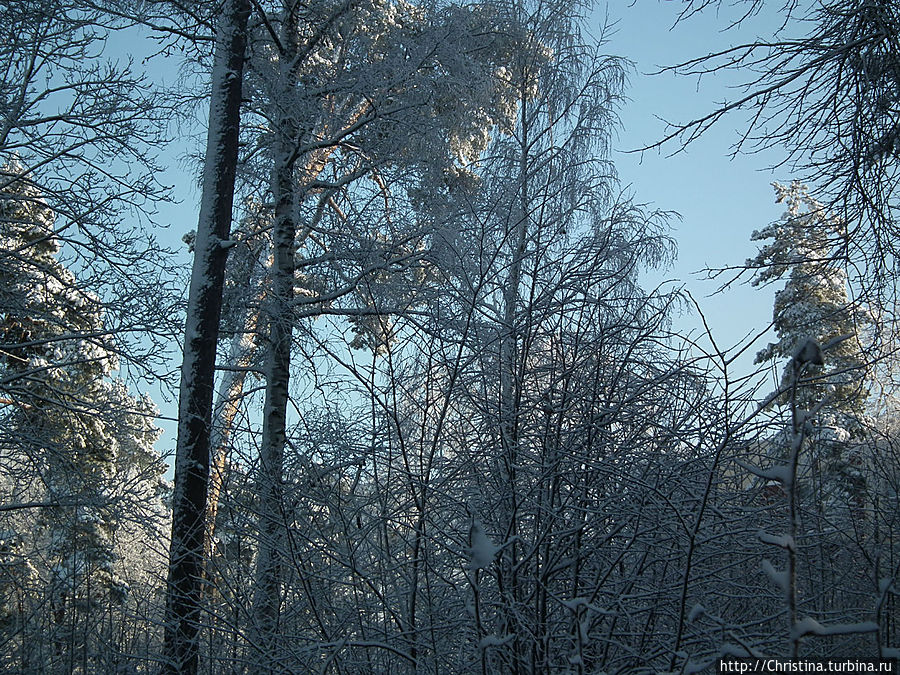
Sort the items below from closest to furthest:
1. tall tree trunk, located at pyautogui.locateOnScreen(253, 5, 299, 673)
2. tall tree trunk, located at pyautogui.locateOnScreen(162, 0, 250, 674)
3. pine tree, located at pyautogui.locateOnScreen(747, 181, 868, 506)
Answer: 1. pine tree, located at pyautogui.locateOnScreen(747, 181, 868, 506)
2. tall tree trunk, located at pyautogui.locateOnScreen(162, 0, 250, 674)
3. tall tree trunk, located at pyautogui.locateOnScreen(253, 5, 299, 673)

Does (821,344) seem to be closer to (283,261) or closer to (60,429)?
(283,261)

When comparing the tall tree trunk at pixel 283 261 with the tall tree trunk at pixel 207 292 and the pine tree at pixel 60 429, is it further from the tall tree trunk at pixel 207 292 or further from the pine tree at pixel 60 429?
the pine tree at pixel 60 429

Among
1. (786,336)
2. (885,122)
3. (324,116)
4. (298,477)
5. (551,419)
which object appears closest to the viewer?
(551,419)

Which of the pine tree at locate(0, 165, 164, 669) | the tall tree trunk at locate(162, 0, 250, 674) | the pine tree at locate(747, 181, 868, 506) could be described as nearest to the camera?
the pine tree at locate(747, 181, 868, 506)

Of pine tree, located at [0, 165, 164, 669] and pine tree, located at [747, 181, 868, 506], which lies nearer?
pine tree, located at [747, 181, 868, 506]

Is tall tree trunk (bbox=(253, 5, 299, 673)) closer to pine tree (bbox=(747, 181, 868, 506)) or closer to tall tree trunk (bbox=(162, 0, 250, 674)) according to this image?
tall tree trunk (bbox=(162, 0, 250, 674))

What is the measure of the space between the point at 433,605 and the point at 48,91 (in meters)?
8.13

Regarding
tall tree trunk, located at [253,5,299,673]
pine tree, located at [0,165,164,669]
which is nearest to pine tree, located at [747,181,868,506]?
tall tree trunk, located at [253,5,299,673]

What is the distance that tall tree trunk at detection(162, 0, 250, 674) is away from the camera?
5898mm

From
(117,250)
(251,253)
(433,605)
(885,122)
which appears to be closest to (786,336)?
(885,122)

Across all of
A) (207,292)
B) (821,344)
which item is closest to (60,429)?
(207,292)

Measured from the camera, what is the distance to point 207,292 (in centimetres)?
670

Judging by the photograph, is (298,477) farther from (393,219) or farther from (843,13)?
(843,13)

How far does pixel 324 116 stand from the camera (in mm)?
8203
